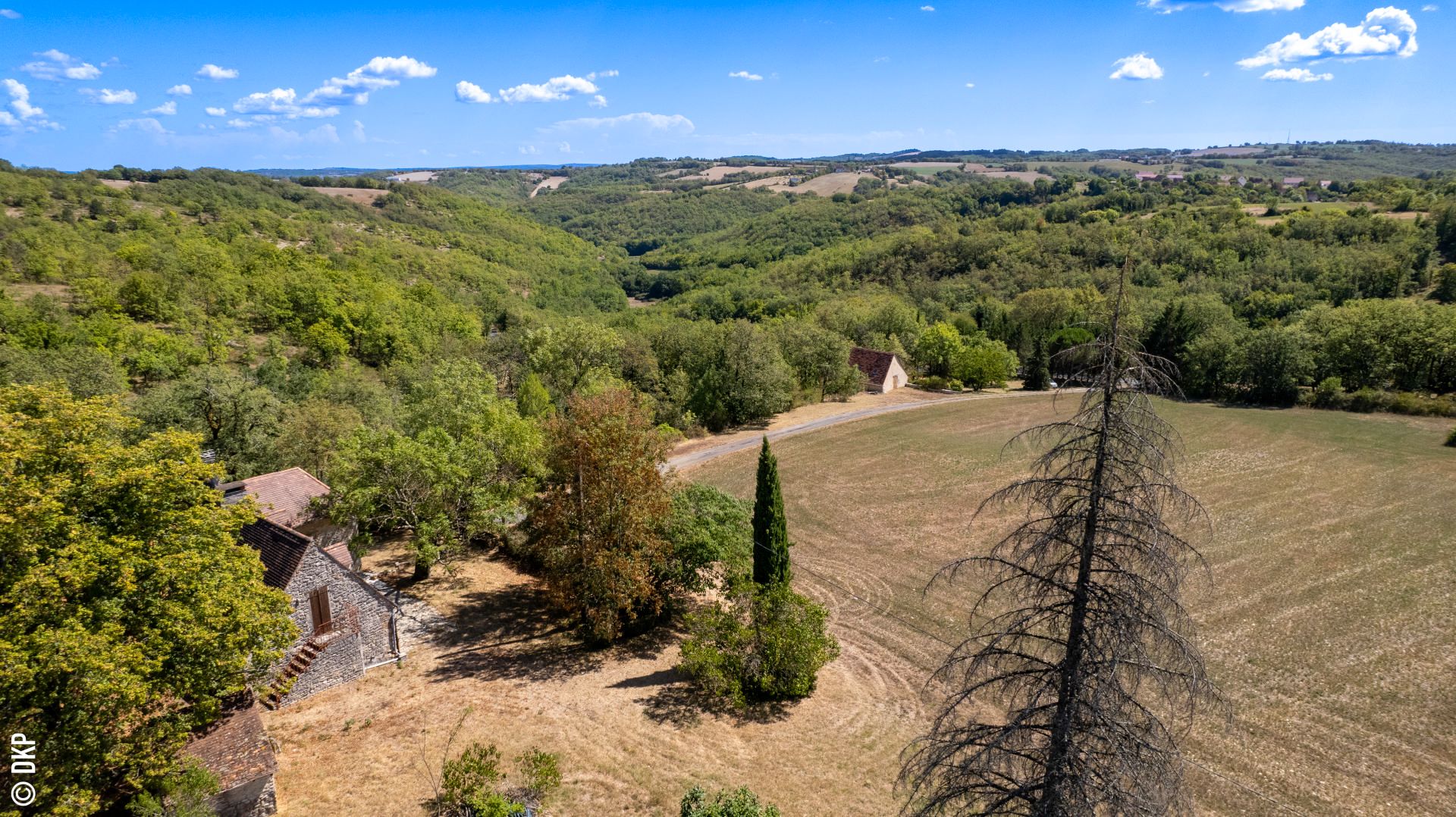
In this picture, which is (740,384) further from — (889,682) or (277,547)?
(277,547)

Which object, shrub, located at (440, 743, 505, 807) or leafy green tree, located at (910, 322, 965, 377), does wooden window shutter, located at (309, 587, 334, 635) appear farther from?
leafy green tree, located at (910, 322, 965, 377)

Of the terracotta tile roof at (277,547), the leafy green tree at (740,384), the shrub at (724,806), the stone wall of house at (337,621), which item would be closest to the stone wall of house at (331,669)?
the stone wall of house at (337,621)

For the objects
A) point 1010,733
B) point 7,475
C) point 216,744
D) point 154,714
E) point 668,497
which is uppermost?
point 7,475

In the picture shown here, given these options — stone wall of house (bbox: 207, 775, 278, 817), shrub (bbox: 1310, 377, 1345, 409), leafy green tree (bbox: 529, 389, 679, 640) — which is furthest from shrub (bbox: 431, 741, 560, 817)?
shrub (bbox: 1310, 377, 1345, 409)

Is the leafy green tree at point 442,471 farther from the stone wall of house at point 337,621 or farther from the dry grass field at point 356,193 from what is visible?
the dry grass field at point 356,193

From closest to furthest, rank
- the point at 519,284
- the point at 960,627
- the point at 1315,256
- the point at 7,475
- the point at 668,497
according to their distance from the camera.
Answer: 1. the point at 7,475
2. the point at 668,497
3. the point at 960,627
4. the point at 1315,256
5. the point at 519,284

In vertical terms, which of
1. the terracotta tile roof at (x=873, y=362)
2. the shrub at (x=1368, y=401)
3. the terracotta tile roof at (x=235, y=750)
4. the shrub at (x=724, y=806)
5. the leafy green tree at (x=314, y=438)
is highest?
the leafy green tree at (x=314, y=438)

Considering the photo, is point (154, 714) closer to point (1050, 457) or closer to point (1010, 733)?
point (1010, 733)

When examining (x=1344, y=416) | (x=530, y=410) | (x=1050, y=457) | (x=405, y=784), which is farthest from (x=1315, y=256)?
(x=405, y=784)
